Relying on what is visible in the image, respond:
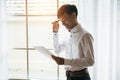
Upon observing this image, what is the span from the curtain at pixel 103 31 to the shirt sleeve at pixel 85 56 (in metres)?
0.56

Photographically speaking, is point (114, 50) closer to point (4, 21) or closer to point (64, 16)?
point (64, 16)

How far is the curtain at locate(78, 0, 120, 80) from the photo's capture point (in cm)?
212

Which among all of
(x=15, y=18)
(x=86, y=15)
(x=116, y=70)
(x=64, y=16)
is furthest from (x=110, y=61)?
(x=15, y=18)

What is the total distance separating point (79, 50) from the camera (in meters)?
1.64

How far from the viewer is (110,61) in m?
2.18

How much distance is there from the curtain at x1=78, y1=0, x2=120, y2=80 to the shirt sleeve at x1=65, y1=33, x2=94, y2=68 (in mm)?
556

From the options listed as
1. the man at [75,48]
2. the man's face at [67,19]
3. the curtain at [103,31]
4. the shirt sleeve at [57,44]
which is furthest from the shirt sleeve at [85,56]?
the curtain at [103,31]

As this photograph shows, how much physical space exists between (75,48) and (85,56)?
13 centimetres

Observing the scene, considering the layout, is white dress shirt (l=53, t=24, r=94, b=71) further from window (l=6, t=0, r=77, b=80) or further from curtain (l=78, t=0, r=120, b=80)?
window (l=6, t=0, r=77, b=80)

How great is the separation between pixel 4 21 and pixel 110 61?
3.79 feet

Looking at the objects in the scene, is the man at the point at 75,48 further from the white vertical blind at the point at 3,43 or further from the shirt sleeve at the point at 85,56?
the white vertical blind at the point at 3,43

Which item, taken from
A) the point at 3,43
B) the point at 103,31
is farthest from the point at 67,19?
the point at 3,43

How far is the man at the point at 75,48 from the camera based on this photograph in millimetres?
1580

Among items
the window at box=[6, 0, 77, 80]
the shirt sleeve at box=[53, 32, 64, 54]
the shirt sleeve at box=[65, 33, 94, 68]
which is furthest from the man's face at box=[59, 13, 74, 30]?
the window at box=[6, 0, 77, 80]
